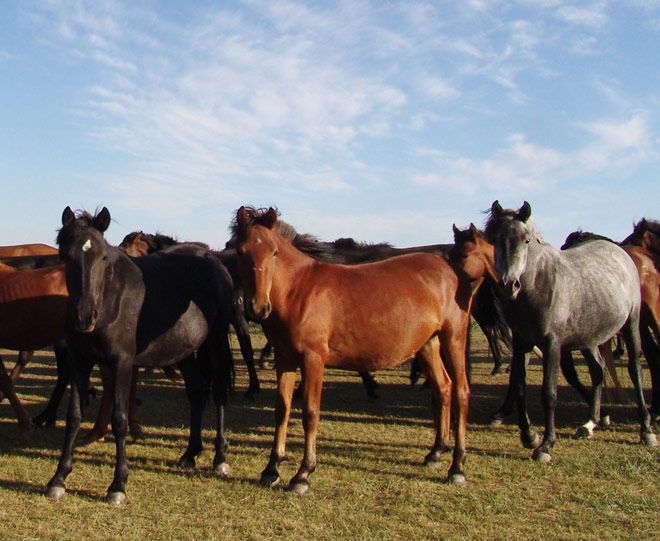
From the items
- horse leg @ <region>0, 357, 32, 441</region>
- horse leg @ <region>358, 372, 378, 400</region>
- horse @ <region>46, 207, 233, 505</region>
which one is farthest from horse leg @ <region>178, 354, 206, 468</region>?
horse leg @ <region>358, 372, 378, 400</region>

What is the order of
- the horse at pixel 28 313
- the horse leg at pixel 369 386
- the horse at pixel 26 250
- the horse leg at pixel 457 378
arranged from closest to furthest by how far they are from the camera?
the horse leg at pixel 457 378, the horse at pixel 28 313, the horse leg at pixel 369 386, the horse at pixel 26 250

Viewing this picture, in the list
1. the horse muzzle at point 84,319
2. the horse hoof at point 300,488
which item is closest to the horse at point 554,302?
the horse hoof at point 300,488

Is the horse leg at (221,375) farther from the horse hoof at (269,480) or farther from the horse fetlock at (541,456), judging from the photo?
the horse fetlock at (541,456)

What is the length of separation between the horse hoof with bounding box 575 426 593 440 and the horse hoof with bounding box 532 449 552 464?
1.00 meters

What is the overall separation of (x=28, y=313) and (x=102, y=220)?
235 cm

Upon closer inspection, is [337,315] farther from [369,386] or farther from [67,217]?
[369,386]

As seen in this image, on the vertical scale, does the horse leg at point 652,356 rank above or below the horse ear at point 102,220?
below

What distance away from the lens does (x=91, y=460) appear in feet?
18.6

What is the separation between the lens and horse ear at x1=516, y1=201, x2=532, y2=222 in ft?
18.9

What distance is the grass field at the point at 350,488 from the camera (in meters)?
4.13

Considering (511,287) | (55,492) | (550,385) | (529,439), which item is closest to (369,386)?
(529,439)

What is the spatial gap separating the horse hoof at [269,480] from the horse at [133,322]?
1.49ft

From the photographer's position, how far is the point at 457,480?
5.09 metres

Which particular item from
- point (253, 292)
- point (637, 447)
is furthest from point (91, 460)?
point (637, 447)
